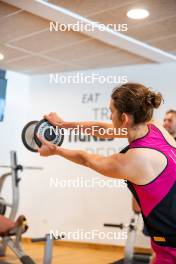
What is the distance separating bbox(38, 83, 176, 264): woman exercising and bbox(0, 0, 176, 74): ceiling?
6.08 ft

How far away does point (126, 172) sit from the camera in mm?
1699

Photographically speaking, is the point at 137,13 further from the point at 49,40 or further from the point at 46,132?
the point at 46,132

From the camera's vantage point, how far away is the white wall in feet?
17.5

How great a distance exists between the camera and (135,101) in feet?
5.89

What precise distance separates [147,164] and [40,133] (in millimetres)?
690

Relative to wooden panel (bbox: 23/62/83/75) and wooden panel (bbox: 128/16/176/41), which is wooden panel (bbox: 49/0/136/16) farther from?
wooden panel (bbox: 23/62/83/75)

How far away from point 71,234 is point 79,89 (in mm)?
2108

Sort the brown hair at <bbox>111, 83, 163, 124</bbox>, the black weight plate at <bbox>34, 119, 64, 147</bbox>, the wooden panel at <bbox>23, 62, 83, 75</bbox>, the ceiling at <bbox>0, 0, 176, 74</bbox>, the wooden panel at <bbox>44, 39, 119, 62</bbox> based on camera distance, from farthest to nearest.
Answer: the wooden panel at <bbox>23, 62, 83, 75</bbox>, the wooden panel at <bbox>44, 39, 119, 62</bbox>, the ceiling at <bbox>0, 0, 176, 74</bbox>, the black weight plate at <bbox>34, 119, 64, 147</bbox>, the brown hair at <bbox>111, 83, 163, 124</bbox>

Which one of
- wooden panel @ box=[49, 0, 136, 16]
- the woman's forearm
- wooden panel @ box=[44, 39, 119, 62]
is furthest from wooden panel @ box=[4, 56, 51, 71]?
the woman's forearm

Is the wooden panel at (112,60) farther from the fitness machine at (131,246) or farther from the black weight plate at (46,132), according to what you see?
the black weight plate at (46,132)

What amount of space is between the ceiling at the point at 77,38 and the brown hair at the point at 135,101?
1779 millimetres

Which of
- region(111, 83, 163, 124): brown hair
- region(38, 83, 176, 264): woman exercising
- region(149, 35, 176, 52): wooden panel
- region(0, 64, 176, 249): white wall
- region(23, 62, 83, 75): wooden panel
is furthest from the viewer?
region(23, 62, 83, 75): wooden panel

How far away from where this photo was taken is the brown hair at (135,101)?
1.79 metres

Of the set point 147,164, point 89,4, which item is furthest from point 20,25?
point 147,164
